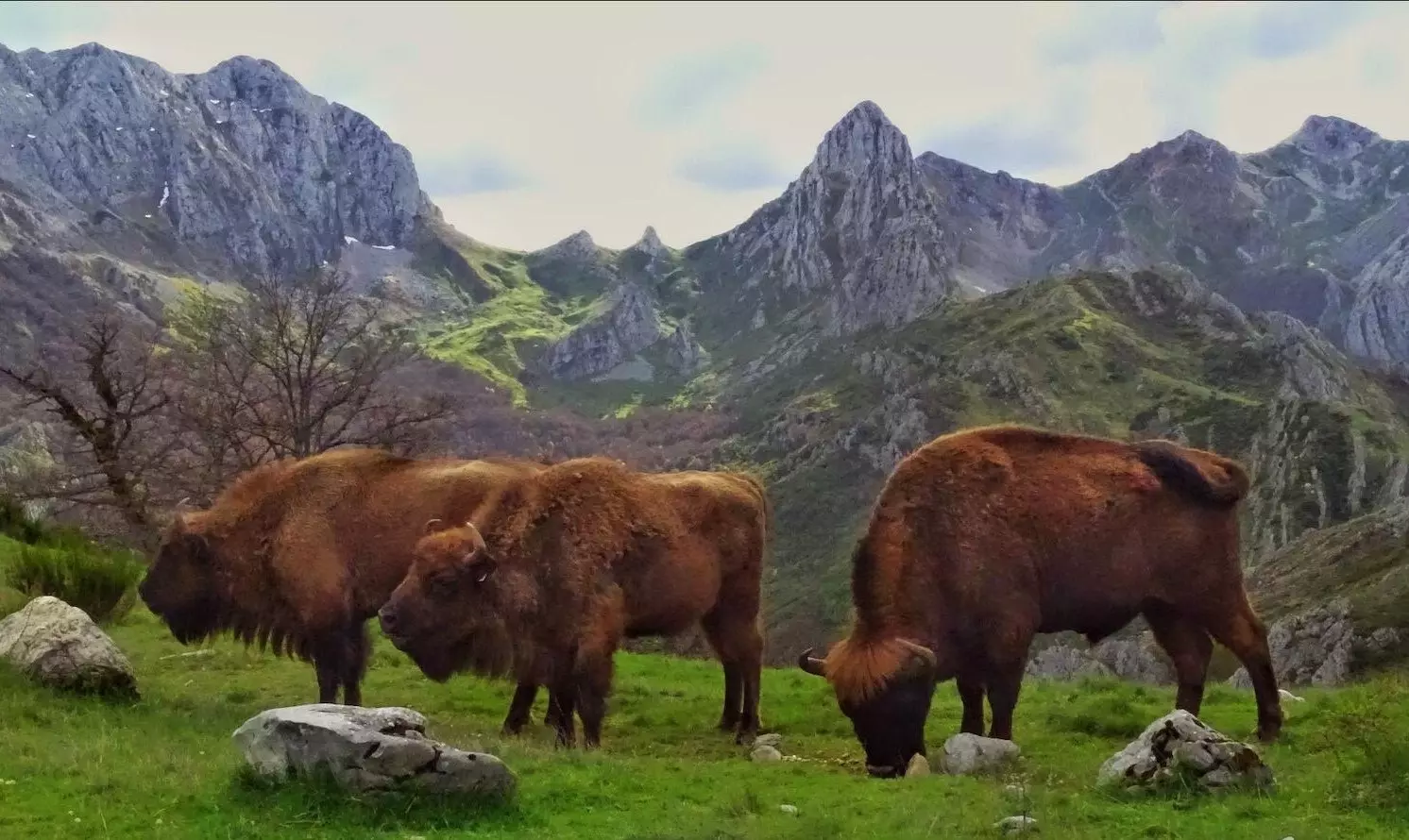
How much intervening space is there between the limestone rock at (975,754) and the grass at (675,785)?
0.29 m

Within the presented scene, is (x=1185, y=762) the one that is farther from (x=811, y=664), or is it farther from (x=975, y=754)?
(x=811, y=664)

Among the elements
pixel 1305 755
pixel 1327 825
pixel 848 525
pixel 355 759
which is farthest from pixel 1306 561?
pixel 848 525

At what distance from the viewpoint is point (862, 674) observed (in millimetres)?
12000

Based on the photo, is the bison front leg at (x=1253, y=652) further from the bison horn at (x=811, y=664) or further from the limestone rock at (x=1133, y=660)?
the limestone rock at (x=1133, y=660)

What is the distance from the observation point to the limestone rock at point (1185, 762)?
→ 977 cm

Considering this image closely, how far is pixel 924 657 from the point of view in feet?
39.2

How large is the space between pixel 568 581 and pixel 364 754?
4.86m

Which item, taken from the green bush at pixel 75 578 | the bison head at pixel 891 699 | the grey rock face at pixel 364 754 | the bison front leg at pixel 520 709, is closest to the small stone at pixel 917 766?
the bison head at pixel 891 699

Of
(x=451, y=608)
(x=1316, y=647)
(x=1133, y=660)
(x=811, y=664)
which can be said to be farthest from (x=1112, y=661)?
(x=451, y=608)

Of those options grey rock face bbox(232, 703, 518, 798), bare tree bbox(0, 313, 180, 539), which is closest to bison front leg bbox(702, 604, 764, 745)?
grey rock face bbox(232, 703, 518, 798)

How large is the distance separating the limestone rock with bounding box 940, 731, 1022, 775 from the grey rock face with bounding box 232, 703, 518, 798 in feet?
16.2

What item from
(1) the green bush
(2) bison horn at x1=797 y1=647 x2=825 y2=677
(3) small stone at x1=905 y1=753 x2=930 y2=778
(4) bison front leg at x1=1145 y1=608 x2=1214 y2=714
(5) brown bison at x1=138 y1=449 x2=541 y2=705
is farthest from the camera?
(1) the green bush

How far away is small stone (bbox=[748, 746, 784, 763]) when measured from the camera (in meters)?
13.3

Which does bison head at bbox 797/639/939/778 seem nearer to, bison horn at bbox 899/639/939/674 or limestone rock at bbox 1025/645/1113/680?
bison horn at bbox 899/639/939/674
